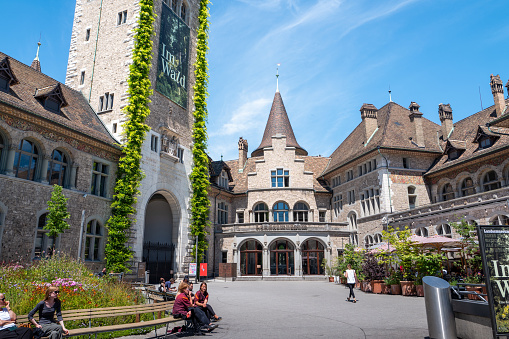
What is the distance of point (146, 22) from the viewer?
25.2 metres

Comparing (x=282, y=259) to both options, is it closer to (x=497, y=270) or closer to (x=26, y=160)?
(x=26, y=160)

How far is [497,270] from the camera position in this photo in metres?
6.02

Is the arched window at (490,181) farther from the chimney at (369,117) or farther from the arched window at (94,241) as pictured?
the arched window at (94,241)

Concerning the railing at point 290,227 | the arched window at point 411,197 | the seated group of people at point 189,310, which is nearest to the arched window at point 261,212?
the railing at point 290,227

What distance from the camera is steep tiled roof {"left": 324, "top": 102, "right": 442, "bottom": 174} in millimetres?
30484

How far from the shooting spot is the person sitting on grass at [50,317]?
277 inches

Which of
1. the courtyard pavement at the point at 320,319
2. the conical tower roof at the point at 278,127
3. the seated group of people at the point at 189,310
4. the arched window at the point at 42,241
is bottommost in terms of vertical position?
the courtyard pavement at the point at 320,319

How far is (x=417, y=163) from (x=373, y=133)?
5.22 meters

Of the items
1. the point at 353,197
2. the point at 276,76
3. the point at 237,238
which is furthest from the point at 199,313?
the point at 276,76

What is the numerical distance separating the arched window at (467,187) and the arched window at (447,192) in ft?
3.29

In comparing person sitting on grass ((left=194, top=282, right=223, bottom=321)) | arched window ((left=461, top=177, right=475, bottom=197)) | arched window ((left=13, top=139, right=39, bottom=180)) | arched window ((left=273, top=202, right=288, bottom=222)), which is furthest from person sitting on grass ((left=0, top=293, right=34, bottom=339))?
arched window ((left=273, top=202, right=288, bottom=222))

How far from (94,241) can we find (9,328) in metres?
15.1

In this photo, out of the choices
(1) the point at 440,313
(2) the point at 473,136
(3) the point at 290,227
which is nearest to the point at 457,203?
(2) the point at 473,136

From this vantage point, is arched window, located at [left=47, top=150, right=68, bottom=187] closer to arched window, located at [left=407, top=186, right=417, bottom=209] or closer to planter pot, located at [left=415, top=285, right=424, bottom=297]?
planter pot, located at [left=415, top=285, right=424, bottom=297]
